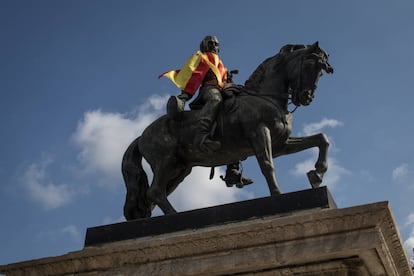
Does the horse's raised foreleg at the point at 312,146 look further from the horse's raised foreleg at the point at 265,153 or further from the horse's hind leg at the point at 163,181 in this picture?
the horse's hind leg at the point at 163,181

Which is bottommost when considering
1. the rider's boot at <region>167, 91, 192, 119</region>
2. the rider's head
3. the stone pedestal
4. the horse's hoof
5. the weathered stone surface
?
the stone pedestal

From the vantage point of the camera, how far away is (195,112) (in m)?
8.96

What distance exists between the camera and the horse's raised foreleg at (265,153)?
26.2 feet

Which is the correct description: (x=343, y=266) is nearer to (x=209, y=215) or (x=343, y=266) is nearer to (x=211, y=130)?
(x=209, y=215)

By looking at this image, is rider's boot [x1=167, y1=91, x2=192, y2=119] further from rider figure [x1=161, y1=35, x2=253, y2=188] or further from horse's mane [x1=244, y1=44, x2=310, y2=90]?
horse's mane [x1=244, y1=44, x2=310, y2=90]

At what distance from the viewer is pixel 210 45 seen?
398 inches

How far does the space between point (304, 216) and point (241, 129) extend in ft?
8.62

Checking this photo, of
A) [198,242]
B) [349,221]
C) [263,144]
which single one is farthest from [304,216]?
[263,144]

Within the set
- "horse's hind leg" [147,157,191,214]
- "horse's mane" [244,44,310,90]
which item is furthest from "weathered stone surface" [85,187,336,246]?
"horse's mane" [244,44,310,90]

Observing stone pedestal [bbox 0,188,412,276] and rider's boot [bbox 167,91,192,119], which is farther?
rider's boot [bbox 167,91,192,119]

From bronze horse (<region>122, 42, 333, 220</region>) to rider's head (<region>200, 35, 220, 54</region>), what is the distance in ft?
3.55

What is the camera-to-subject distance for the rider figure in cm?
868

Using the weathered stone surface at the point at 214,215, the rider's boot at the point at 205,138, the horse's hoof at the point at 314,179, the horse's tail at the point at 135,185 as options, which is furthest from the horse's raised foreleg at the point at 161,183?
the horse's hoof at the point at 314,179

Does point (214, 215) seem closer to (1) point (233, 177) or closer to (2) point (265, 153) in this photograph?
(2) point (265, 153)
